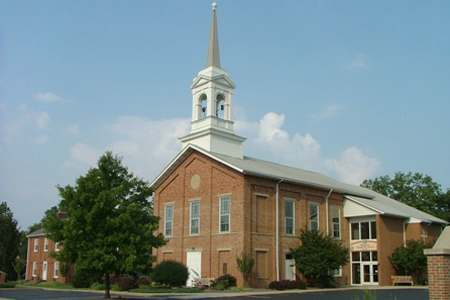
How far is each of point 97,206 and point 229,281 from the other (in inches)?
536

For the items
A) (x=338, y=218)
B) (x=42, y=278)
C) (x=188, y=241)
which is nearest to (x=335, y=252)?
(x=338, y=218)

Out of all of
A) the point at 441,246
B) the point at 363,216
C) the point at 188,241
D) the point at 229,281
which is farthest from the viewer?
the point at 363,216

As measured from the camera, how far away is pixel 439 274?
42.5ft

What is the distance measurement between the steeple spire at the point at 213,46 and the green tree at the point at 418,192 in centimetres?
3290

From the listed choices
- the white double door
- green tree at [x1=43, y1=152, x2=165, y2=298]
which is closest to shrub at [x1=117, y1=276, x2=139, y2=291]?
the white double door

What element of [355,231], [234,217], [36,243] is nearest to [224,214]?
[234,217]

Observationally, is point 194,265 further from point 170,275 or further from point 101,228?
point 101,228

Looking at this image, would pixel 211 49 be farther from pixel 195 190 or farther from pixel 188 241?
pixel 188 241

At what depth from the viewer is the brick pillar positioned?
12.9m

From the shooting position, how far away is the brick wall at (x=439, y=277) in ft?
42.3

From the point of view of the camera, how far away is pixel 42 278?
194 feet

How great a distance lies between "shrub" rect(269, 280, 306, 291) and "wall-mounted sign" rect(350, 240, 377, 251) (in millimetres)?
8940

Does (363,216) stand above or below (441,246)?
above

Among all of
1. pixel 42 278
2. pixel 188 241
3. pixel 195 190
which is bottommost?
pixel 42 278
